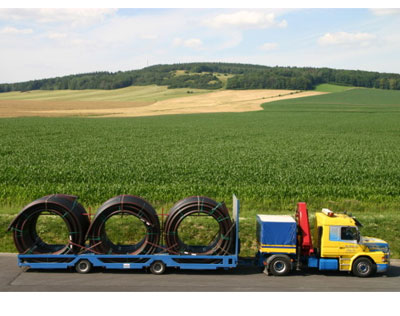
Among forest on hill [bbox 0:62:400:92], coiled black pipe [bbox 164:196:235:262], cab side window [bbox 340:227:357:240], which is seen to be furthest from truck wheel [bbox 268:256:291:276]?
forest on hill [bbox 0:62:400:92]

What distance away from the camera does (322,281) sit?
33.6ft

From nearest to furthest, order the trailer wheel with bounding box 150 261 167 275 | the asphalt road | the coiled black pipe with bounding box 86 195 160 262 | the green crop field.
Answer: the asphalt road → the trailer wheel with bounding box 150 261 167 275 → the coiled black pipe with bounding box 86 195 160 262 → the green crop field

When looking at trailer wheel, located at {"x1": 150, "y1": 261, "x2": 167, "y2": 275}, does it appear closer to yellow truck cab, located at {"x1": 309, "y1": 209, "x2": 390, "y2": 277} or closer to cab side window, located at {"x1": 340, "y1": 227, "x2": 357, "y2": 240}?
yellow truck cab, located at {"x1": 309, "y1": 209, "x2": 390, "y2": 277}

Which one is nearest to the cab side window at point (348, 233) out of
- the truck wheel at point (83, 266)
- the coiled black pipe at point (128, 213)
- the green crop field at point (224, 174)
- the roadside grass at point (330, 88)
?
the green crop field at point (224, 174)

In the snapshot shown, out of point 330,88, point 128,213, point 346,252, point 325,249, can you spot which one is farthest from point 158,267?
point 330,88

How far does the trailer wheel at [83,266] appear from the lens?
34.0 feet

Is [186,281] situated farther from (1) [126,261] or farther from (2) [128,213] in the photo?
(2) [128,213]

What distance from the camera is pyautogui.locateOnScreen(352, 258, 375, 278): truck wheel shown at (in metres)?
10.6

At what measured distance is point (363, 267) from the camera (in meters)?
10.6

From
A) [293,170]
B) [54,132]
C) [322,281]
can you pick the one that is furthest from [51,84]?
[322,281]

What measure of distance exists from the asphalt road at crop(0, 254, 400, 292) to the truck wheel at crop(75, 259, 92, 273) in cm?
13

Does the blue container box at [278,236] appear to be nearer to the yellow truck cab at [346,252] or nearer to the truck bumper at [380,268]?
the yellow truck cab at [346,252]

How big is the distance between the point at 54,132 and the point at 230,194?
3230cm

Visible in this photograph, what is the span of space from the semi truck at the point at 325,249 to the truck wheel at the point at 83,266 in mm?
4273
